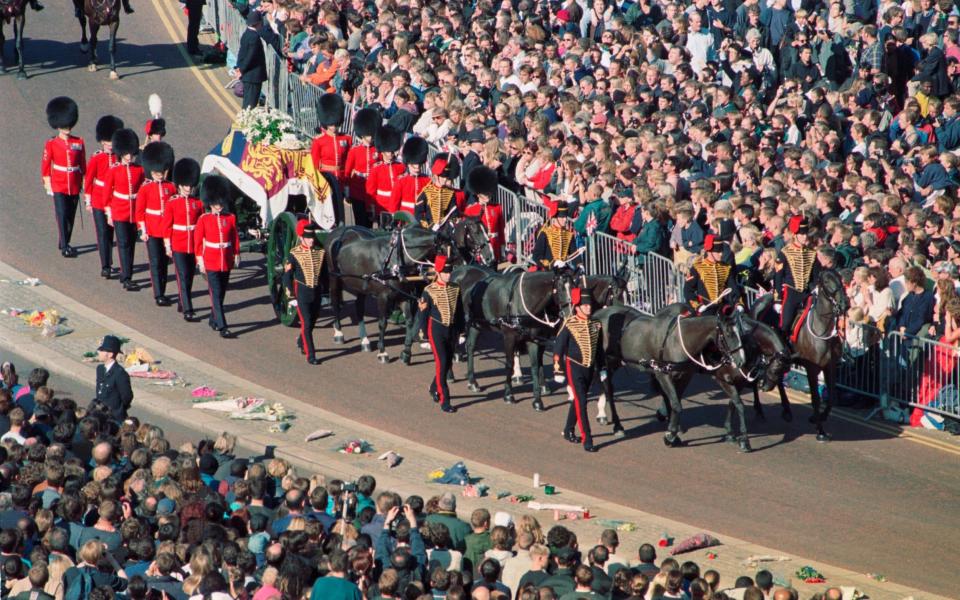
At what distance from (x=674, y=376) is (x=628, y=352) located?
1.92ft

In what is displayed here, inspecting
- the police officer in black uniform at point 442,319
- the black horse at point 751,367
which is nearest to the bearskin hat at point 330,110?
the police officer in black uniform at point 442,319

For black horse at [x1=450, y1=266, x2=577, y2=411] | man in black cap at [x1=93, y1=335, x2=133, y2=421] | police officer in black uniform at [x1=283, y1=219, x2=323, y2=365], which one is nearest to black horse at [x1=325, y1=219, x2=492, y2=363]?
police officer in black uniform at [x1=283, y1=219, x2=323, y2=365]

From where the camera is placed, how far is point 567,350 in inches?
769

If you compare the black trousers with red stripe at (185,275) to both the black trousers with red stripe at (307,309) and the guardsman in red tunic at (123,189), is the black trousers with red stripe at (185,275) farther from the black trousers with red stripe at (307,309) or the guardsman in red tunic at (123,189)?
the black trousers with red stripe at (307,309)

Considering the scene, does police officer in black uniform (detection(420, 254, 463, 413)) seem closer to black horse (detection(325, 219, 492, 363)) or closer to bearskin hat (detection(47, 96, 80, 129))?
black horse (detection(325, 219, 492, 363))

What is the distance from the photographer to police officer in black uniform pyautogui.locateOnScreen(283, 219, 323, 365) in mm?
21781

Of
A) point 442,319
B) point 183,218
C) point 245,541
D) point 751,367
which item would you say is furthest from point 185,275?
point 245,541

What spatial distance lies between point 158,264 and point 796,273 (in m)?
7.99

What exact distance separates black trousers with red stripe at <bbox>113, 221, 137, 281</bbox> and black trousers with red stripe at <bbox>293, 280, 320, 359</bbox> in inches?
113

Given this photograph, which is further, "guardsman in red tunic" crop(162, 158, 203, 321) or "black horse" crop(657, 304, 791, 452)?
"guardsman in red tunic" crop(162, 158, 203, 321)

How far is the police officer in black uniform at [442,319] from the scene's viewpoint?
2048 centimetres

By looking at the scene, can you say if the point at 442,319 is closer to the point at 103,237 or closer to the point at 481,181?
the point at 481,181

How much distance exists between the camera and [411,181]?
23.7 meters

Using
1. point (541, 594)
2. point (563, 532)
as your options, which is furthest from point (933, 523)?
point (541, 594)
